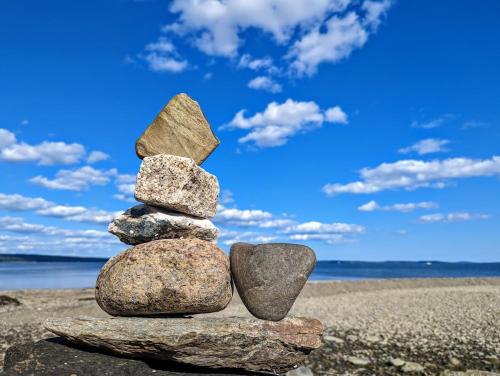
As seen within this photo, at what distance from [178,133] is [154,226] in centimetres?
148

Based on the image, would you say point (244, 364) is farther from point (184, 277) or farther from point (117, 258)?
point (117, 258)

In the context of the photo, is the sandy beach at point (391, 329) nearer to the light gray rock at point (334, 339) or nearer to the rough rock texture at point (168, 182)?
the light gray rock at point (334, 339)

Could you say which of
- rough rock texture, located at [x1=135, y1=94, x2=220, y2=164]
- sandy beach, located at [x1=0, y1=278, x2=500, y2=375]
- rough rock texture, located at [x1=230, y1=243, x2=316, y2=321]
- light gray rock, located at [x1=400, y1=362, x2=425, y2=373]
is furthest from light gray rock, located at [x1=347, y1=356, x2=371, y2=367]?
rough rock texture, located at [x1=135, y1=94, x2=220, y2=164]

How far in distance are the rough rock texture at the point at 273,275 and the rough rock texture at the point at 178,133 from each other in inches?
73.0

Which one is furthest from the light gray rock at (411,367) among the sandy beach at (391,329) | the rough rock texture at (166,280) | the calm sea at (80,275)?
the calm sea at (80,275)

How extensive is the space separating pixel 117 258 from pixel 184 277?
3.86ft

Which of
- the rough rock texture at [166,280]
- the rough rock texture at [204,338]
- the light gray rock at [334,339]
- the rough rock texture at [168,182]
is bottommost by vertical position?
the light gray rock at [334,339]

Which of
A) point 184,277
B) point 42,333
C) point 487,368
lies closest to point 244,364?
point 184,277

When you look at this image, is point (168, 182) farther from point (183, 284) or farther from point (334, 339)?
point (334, 339)

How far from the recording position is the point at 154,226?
7090 mm

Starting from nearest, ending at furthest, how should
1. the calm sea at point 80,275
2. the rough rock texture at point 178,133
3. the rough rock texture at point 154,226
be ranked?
the rough rock texture at point 154,226, the rough rock texture at point 178,133, the calm sea at point 80,275

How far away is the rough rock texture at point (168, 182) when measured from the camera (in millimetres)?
6887

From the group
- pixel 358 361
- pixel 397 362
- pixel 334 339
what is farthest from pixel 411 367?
pixel 334 339

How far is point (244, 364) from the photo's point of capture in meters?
6.84
